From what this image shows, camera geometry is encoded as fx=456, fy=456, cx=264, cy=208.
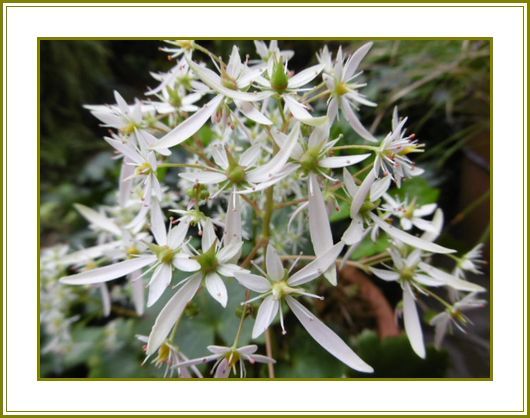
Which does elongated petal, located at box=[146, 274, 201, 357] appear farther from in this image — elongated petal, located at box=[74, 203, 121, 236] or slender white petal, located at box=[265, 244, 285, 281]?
elongated petal, located at box=[74, 203, 121, 236]

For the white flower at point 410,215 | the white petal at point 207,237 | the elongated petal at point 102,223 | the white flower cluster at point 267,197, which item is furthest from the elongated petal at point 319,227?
the elongated petal at point 102,223

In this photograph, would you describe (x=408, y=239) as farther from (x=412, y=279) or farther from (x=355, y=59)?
(x=355, y=59)

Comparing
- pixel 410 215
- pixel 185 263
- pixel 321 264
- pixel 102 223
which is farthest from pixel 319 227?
pixel 102 223

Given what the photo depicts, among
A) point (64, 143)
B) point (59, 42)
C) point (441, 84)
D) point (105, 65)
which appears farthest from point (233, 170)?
point (105, 65)

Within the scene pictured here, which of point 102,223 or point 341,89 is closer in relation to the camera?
point 341,89

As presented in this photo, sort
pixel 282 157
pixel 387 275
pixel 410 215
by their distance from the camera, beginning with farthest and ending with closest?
1. pixel 410 215
2. pixel 387 275
3. pixel 282 157

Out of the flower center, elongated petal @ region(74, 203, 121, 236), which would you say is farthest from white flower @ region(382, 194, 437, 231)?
elongated petal @ region(74, 203, 121, 236)
